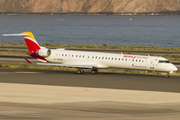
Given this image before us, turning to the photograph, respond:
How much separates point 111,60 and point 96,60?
223cm

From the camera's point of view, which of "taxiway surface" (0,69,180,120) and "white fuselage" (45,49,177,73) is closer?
"taxiway surface" (0,69,180,120)

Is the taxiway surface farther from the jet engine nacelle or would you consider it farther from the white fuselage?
the jet engine nacelle

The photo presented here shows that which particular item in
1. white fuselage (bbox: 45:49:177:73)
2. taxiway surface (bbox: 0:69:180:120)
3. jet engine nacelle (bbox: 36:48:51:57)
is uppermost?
jet engine nacelle (bbox: 36:48:51:57)

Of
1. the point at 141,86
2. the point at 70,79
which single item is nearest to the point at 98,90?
the point at 141,86

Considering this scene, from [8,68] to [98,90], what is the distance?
23354 millimetres

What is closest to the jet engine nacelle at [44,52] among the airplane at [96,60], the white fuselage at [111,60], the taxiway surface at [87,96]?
the airplane at [96,60]

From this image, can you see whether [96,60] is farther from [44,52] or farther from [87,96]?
[87,96]

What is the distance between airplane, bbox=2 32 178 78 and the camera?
147 ft

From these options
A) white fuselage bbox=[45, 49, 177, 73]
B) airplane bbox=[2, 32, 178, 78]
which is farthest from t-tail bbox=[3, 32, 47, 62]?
white fuselage bbox=[45, 49, 177, 73]

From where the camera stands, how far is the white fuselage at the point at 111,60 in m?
Answer: 44.7

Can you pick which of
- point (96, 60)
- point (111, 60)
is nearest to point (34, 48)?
point (96, 60)

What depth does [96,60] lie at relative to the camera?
47.6 meters

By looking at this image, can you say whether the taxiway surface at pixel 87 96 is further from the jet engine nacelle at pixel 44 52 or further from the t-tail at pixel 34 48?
the jet engine nacelle at pixel 44 52

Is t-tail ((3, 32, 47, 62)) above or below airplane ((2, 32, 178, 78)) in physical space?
above
